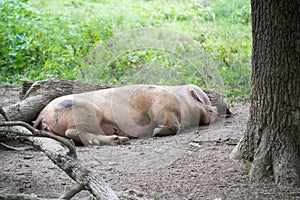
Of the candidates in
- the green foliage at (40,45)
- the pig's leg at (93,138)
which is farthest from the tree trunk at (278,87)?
the green foliage at (40,45)

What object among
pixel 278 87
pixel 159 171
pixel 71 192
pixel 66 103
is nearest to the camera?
pixel 71 192

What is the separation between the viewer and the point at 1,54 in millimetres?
9086

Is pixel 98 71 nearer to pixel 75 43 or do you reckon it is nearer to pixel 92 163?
pixel 75 43

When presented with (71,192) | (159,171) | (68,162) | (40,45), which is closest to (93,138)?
(159,171)

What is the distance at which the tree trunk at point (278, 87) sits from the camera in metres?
4.23

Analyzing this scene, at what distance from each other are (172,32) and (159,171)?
4.91m

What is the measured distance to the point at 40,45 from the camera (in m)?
9.18

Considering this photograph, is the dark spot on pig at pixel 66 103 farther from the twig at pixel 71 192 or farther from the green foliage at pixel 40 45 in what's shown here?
the twig at pixel 71 192

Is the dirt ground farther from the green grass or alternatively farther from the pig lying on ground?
the green grass

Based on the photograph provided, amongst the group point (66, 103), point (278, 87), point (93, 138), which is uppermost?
point (278, 87)

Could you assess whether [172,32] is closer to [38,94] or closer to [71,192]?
[38,94]

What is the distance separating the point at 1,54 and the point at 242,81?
13.5ft

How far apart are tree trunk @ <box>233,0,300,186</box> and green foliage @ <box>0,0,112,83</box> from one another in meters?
4.49

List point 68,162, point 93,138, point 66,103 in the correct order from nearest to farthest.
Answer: point 68,162 → point 93,138 → point 66,103
